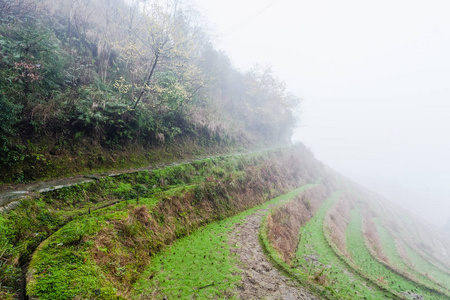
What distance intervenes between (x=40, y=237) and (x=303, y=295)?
25.9 ft

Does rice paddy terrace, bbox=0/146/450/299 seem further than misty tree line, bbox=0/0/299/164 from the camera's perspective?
No

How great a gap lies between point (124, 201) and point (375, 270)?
14665mm

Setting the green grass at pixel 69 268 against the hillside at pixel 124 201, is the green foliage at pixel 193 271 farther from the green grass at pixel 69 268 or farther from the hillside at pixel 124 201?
the green grass at pixel 69 268

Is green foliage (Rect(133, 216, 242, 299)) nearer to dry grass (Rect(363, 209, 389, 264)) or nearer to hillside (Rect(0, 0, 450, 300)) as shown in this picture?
hillside (Rect(0, 0, 450, 300))

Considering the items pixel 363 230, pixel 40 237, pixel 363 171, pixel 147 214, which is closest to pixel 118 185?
pixel 147 214

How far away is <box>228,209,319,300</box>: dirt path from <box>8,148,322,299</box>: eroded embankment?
2510mm

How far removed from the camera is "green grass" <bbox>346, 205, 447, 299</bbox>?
10.5 m

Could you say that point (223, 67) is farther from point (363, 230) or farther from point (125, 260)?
point (125, 260)

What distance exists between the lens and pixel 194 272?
6871 mm

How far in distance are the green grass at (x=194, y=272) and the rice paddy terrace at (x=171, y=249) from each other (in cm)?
3

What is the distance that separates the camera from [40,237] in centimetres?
562

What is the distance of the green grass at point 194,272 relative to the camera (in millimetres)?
5871

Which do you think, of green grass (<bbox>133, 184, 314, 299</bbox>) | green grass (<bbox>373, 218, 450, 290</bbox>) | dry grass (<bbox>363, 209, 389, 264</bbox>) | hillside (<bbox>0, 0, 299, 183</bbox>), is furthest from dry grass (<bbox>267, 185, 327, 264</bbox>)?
hillside (<bbox>0, 0, 299, 183</bbox>)

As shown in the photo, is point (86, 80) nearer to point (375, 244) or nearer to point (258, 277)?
point (258, 277)
